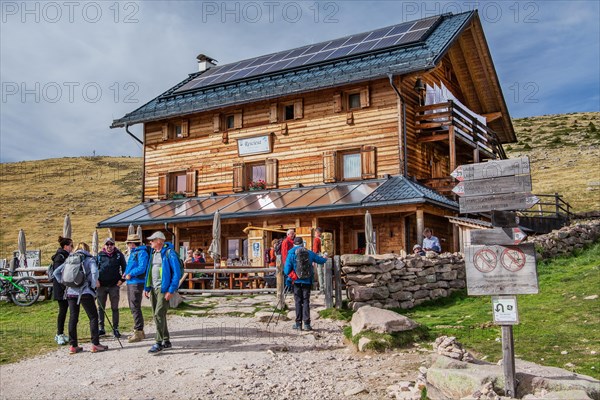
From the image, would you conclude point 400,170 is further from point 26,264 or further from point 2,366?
point 2,366

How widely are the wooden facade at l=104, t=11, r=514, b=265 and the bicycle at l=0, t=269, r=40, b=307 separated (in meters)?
7.43

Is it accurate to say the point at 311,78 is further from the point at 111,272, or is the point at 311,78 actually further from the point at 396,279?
the point at 111,272

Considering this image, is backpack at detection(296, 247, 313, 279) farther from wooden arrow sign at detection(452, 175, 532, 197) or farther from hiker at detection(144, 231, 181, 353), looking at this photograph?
wooden arrow sign at detection(452, 175, 532, 197)

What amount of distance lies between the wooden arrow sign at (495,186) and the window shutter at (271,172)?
17.3m

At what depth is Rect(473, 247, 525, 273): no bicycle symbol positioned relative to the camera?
6742mm

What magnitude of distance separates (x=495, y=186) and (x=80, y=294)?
710cm

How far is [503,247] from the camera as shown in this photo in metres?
6.87

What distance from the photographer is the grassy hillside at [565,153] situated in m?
37.5

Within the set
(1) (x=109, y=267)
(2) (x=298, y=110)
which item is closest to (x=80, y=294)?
(1) (x=109, y=267)

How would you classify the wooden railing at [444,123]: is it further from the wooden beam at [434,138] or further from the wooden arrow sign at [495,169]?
the wooden arrow sign at [495,169]

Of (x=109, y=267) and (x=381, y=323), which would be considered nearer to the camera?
(x=381, y=323)

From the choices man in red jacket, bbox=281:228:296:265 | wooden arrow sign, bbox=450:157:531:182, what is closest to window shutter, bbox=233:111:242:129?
man in red jacket, bbox=281:228:296:265

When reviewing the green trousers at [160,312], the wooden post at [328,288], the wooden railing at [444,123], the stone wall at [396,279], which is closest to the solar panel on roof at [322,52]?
the wooden railing at [444,123]

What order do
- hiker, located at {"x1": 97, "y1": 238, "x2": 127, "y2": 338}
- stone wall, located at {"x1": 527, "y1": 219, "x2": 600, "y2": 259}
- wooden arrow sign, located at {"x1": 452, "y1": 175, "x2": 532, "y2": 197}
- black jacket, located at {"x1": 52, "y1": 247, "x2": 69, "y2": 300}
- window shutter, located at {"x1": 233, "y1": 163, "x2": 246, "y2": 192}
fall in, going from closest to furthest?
1. wooden arrow sign, located at {"x1": 452, "y1": 175, "x2": 532, "y2": 197}
2. black jacket, located at {"x1": 52, "y1": 247, "x2": 69, "y2": 300}
3. hiker, located at {"x1": 97, "y1": 238, "x2": 127, "y2": 338}
4. stone wall, located at {"x1": 527, "y1": 219, "x2": 600, "y2": 259}
5. window shutter, located at {"x1": 233, "y1": 163, "x2": 246, "y2": 192}
